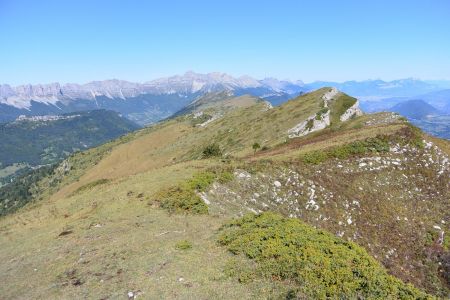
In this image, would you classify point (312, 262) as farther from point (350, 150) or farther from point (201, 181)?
point (350, 150)

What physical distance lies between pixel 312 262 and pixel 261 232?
15.8ft

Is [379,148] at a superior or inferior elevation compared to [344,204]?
superior

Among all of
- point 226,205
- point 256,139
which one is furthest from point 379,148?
point 256,139

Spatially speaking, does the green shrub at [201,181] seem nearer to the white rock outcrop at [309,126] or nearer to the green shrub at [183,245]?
the green shrub at [183,245]

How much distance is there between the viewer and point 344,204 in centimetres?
3391

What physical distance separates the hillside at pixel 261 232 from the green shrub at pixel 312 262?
0.06 metres

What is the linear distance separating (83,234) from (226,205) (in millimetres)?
11971

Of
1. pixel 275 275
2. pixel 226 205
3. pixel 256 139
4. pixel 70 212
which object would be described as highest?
pixel 275 275

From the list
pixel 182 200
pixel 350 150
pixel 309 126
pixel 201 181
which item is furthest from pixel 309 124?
pixel 182 200

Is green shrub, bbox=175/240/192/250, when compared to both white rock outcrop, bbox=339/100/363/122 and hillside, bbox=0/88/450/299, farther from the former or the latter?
white rock outcrop, bbox=339/100/363/122

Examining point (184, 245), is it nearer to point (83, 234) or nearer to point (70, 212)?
point (83, 234)

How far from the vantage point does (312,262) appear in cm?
1773

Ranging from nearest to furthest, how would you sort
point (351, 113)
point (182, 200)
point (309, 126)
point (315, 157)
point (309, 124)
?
point (182, 200), point (315, 157), point (309, 126), point (309, 124), point (351, 113)

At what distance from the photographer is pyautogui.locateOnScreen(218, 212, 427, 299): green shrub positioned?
15406 millimetres
